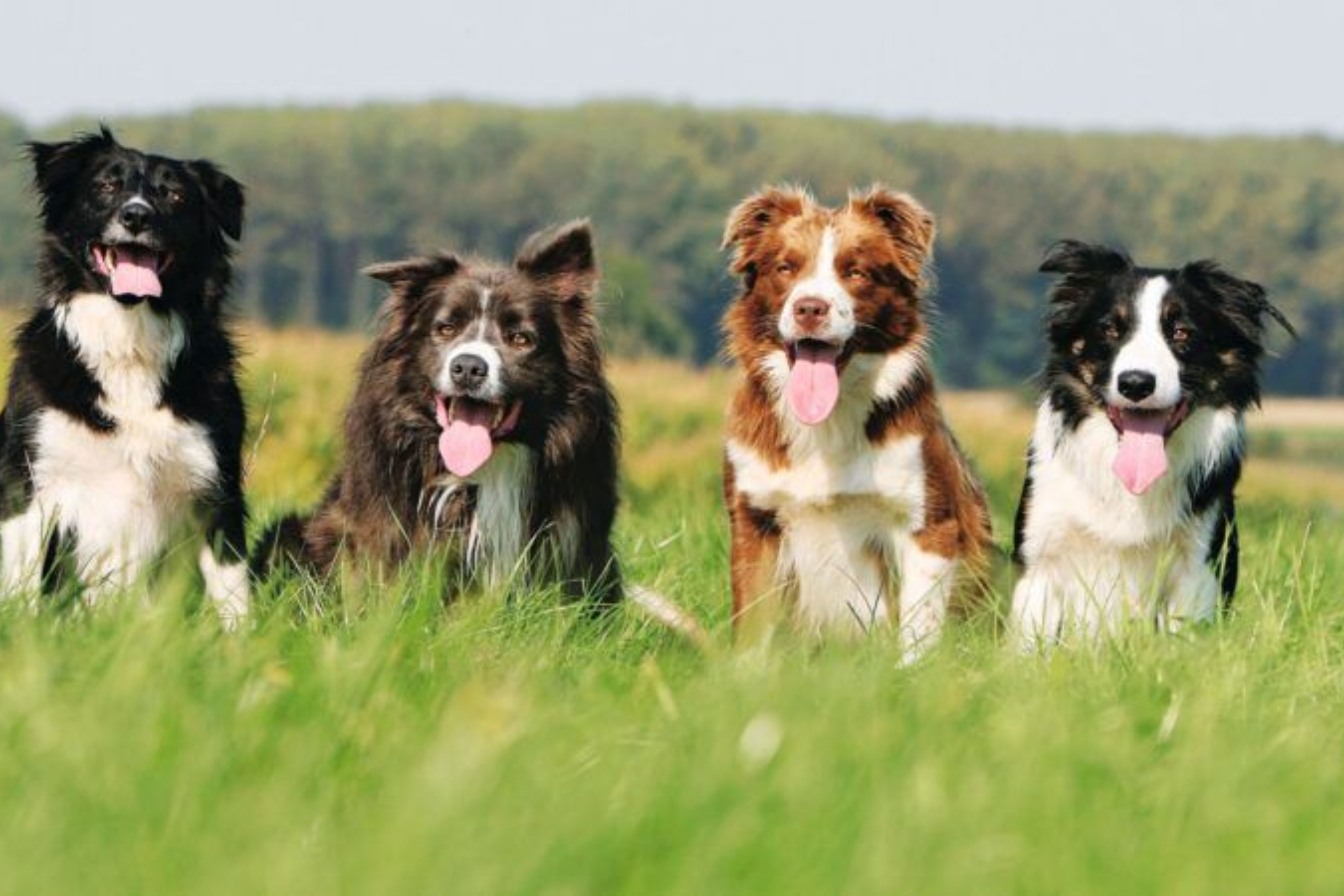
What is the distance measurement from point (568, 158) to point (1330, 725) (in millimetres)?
119841

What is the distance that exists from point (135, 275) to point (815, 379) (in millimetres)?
2367

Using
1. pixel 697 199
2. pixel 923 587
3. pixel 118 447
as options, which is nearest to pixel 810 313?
pixel 923 587

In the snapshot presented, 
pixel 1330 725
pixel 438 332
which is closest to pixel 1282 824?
pixel 1330 725

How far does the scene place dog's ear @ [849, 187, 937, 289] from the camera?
6.43 m

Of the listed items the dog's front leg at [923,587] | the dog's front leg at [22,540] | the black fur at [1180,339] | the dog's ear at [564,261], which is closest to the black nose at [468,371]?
the dog's ear at [564,261]

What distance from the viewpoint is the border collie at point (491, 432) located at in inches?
249

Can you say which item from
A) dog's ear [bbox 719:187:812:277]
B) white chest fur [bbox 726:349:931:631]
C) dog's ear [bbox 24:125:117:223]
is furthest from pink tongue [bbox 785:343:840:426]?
dog's ear [bbox 24:125:117:223]

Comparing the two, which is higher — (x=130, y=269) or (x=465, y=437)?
(x=130, y=269)

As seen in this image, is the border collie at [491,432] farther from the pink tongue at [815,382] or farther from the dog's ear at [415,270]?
the pink tongue at [815,382]

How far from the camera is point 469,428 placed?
6.33m

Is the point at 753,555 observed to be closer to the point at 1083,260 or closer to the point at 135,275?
the point at 1083,260

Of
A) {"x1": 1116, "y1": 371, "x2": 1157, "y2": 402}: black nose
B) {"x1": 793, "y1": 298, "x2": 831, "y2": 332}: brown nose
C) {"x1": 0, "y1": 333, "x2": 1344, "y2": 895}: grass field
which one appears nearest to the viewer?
{"x1": 0, "y1": 333, "x2": 1344, "y2": 895}: grass field

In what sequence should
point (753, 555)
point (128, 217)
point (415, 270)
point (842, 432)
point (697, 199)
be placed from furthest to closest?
point (697, 199), point (753, 555), point (842, 432), point (415, 270), point (128, 217)

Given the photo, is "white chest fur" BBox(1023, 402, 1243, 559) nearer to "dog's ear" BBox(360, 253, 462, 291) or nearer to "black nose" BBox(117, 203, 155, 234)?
"dog's ear" BBox(360, 253, 462, 291)
